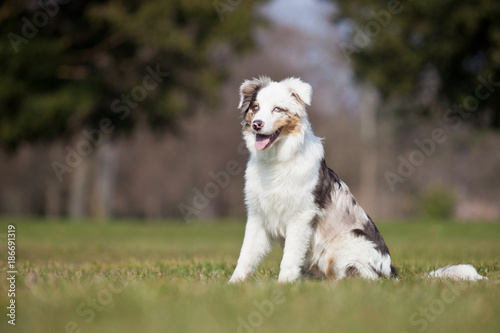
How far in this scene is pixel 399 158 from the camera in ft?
140

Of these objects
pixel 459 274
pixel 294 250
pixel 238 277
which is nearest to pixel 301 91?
pixel 294 250

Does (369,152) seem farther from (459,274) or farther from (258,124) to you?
(258,124)

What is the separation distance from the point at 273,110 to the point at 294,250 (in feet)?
4.70

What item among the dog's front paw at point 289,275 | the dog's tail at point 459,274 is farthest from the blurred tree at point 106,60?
the dog's tail at point 459,274

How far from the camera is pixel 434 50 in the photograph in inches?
731

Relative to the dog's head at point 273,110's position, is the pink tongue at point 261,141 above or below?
below

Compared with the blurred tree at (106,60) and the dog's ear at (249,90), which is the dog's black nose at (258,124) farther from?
the blurred tree at (106,60)

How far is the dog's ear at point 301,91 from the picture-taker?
595 cm

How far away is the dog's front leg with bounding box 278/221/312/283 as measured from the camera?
565cm

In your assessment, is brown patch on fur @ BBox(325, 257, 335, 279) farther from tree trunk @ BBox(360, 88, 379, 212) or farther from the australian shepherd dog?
tree trunk @ BBox(360, 88, 379, 212)

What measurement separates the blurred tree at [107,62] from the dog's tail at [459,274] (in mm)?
15022

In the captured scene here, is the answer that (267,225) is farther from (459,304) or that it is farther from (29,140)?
(29,140)

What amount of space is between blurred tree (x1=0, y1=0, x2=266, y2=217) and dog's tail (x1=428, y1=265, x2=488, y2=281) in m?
15.0

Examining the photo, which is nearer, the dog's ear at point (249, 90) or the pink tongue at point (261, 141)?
the pink tongue at point (261, 141)
